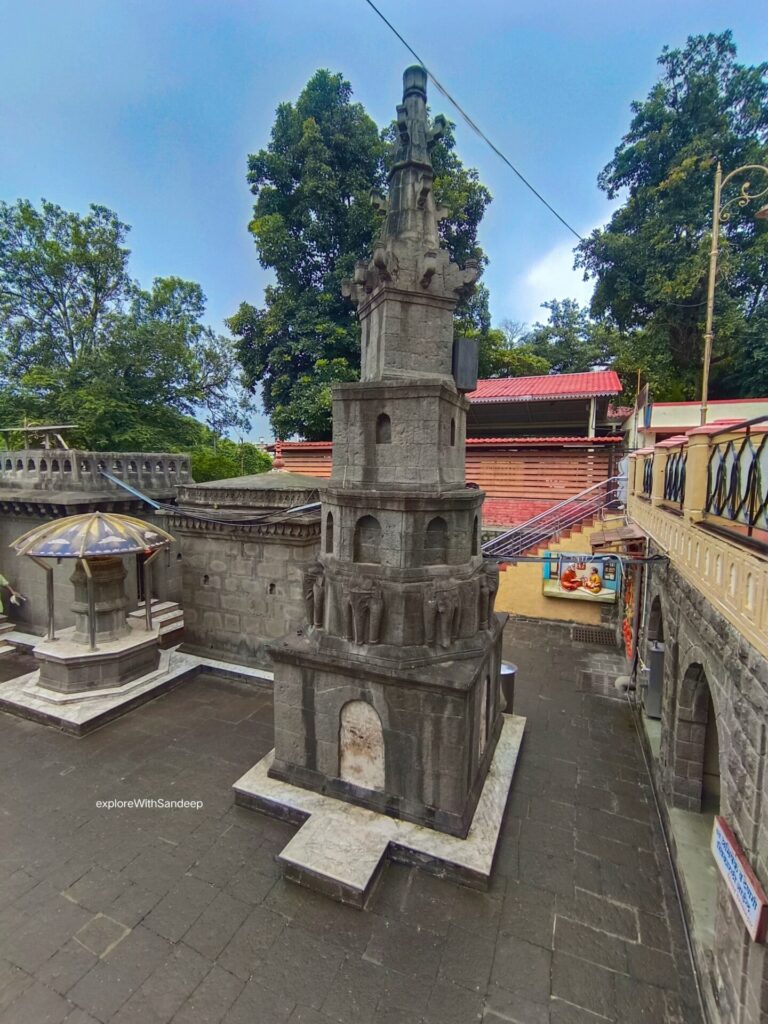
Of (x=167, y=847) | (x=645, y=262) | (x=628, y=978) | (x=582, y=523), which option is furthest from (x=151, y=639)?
(x=645, y=262)

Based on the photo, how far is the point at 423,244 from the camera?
543 cm

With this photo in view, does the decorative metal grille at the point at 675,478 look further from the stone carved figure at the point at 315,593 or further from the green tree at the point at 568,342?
the green tree at the point at 568,342

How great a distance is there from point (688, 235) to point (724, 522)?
743 inches

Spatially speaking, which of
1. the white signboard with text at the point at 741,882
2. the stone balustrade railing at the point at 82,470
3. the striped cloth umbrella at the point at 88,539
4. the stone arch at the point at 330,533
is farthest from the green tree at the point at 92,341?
the white signboard with text at the point at 741,882

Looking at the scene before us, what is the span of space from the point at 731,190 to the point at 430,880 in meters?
25.0

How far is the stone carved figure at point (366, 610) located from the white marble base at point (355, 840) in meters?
1.89

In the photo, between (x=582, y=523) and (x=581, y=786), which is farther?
(x=582, y=523)

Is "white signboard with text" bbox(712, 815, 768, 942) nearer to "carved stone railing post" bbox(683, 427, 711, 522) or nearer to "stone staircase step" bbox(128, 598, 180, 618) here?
"carved stone railing post" bbox(683, 427, 711, 522)

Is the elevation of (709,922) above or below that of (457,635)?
below

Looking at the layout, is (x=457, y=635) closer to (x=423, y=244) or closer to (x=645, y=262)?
(x=423, y=244)

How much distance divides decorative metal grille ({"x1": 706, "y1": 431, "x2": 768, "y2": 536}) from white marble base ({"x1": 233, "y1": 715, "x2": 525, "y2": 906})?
3.93 meters

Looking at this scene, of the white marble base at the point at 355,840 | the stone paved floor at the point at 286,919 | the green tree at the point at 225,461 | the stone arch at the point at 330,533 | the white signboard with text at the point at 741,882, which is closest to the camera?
the white signboard with text at the point at 741,882

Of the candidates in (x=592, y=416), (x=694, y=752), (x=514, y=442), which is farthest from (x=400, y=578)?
(x=592, y=416)

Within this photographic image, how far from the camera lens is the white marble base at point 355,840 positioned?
14.2 feet
